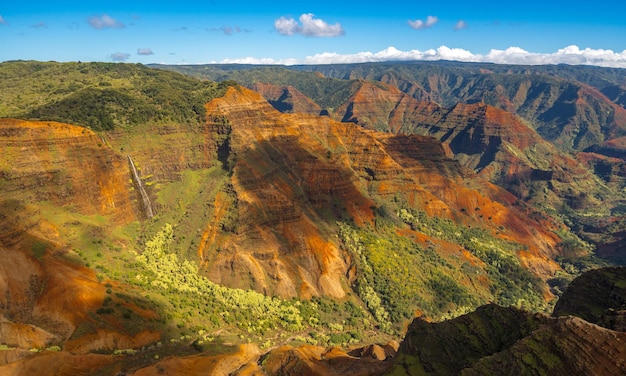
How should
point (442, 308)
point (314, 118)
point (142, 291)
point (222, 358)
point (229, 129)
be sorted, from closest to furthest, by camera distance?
point (222, 358), point (142, 291), point (442, 308), point (229, 129), point (314, 118)

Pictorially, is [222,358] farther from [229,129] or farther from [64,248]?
[229,129]

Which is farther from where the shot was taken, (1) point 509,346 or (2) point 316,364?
(2) point 316,364

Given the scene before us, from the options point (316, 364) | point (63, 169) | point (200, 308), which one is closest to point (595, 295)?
point (316, 364)

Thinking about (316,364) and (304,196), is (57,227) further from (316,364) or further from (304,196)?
(304,196)

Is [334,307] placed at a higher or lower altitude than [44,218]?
lower

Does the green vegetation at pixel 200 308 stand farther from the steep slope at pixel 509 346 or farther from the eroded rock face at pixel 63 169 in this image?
the steep slope at pixel 509 346

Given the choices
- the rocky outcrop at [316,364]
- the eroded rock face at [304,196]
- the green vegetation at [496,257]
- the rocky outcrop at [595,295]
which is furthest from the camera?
the green vegetation at [496,257]

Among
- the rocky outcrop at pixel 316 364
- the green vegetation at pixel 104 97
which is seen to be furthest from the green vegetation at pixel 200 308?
the green vegetation at pixel 104 97

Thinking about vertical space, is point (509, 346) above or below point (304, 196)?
above

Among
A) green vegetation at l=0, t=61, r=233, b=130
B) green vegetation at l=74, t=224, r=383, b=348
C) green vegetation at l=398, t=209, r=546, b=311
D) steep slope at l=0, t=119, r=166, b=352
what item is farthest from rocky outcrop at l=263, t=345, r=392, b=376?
green vegetation at l=0, t=61, r=233, b=130

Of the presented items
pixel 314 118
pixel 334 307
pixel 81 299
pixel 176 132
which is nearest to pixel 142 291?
pixel 81 299

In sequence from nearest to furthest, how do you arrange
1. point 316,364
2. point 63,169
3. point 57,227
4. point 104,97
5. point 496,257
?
point 316,364
point 57,227
point 63,169
point 104,97
point 496,257
